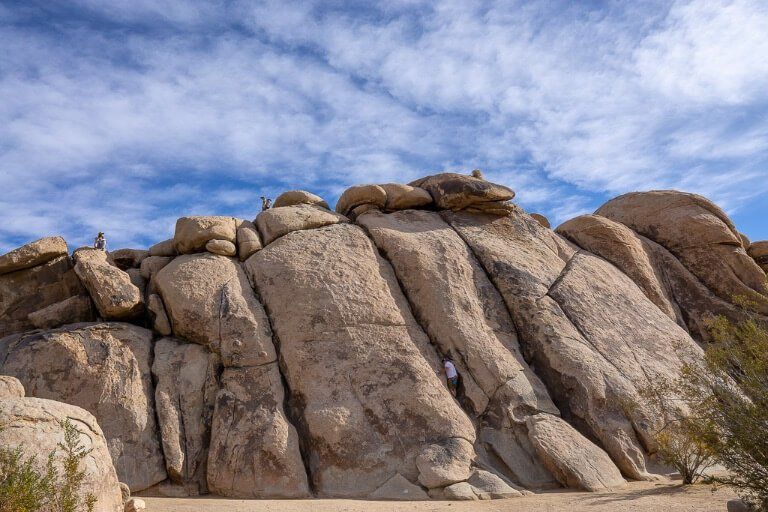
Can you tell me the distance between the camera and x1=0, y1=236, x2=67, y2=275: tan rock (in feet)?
51.4

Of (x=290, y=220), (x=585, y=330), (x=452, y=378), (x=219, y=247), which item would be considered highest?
(x=290, y=220)

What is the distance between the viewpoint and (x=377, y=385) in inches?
531

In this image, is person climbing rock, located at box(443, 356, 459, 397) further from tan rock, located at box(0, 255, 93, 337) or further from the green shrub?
tan rock, located at box(0, 255, 93, 337)

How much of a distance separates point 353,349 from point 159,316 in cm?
475

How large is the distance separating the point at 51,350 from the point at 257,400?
459cm

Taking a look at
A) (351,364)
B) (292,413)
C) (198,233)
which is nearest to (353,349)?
(351,364)

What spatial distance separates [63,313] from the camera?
1507cm

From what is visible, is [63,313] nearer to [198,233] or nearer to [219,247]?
[198,233]

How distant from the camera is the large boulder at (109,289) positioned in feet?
48.6

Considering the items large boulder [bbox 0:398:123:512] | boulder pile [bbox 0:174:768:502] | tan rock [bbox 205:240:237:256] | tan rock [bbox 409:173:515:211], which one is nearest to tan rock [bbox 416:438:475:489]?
boulder pile [bbox 0:174:768:502]

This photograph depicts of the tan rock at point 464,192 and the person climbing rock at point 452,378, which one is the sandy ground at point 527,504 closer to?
the person climbing rock at point 452,378

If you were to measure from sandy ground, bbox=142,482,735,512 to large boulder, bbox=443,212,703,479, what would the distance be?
5.73 feet

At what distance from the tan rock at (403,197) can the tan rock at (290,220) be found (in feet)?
4.94

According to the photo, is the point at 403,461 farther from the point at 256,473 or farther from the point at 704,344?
the point at 704,344
